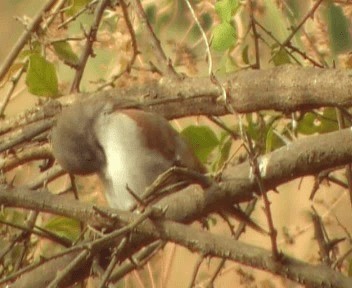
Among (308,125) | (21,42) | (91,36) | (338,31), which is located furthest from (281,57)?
(338,31)

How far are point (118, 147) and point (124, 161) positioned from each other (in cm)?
2

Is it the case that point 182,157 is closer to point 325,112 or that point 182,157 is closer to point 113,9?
point 325,112

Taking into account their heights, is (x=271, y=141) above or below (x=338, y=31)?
below

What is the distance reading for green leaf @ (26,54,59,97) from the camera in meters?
0.96

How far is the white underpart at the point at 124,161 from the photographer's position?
0.89 meters

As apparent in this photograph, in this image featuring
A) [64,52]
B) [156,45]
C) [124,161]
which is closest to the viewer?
[124,161]

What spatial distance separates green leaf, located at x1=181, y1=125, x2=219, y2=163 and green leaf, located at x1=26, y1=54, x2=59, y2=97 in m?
0.16

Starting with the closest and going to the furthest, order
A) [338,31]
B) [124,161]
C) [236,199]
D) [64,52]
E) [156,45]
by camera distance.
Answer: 1. [236,199]
2. [124,161]
3. [156,45]
4. [64,52]
5. [338,31]

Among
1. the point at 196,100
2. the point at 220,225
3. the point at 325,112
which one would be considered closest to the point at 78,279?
the point at 196,100

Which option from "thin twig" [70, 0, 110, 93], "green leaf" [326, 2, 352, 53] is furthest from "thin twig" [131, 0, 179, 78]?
"green leaf" [326, 2, 352, 53]

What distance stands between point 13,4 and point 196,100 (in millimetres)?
1104

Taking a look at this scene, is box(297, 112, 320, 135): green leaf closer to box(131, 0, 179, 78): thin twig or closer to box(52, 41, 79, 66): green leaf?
box(131, 0, 179, 78): thin twig

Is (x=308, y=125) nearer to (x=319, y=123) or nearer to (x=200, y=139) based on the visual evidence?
(x=319, y=123)

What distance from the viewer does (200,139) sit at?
1.00 m
